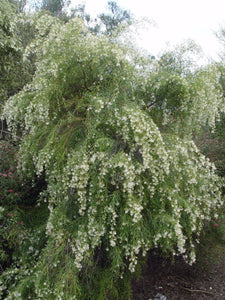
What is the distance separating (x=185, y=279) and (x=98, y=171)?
9.84 ft

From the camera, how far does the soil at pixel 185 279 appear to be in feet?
13.6

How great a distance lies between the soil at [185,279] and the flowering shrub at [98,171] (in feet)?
3.41

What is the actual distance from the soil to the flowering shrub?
1.04 m

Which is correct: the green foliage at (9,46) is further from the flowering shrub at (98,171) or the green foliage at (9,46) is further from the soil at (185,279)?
the soil at (185,279)

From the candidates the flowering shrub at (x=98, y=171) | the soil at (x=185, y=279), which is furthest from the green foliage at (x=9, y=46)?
the soil at (x=185, y=279)

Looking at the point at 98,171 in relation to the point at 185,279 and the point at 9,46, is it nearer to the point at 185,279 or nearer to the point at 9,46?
the point at 185,279

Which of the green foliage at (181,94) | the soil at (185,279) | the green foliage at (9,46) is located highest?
the green foliage at (9,46)

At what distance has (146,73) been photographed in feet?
11.9

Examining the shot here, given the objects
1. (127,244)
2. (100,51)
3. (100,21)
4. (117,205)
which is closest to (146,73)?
(100,51)

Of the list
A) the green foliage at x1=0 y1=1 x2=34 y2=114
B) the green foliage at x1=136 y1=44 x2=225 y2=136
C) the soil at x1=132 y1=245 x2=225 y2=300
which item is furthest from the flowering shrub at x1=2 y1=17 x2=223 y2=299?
the green foliage at x1=0 y1=1 x2=34 y2=114

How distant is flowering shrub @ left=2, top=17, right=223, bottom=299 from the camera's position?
8.93ft

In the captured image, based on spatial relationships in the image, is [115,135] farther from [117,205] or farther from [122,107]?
[117,205]

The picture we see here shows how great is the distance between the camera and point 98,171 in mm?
2949

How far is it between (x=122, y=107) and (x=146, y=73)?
98 cm
